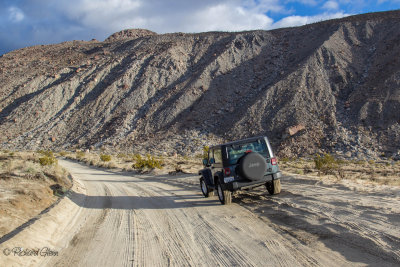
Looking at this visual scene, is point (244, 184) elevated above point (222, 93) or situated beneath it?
Result: situated beneath

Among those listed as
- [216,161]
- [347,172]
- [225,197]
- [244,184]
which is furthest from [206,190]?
[347,172]

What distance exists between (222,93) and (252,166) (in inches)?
1586

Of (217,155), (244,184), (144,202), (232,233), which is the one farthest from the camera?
(144,202)

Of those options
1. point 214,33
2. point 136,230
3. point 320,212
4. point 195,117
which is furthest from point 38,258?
point 214,33

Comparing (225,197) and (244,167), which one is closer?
(244,167)

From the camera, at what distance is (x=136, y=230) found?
21.9 feet

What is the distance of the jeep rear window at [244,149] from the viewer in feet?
27.3

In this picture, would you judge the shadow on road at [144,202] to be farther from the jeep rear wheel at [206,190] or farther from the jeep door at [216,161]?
the jeep door at [216,161]

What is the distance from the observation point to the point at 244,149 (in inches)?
333

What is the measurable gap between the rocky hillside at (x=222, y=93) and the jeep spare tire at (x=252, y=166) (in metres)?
24.8

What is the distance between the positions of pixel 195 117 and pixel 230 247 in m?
39.6

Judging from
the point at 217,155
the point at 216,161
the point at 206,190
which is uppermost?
the point at 217,155

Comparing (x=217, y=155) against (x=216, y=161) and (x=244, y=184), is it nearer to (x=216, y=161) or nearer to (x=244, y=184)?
(x=216, y=161)

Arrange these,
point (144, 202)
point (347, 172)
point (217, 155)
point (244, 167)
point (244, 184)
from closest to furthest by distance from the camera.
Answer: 1. point (244, 167)
2. point (244, 184)
3. point (217, 155)
4. point (144, 202)
5. point (347, 172)
